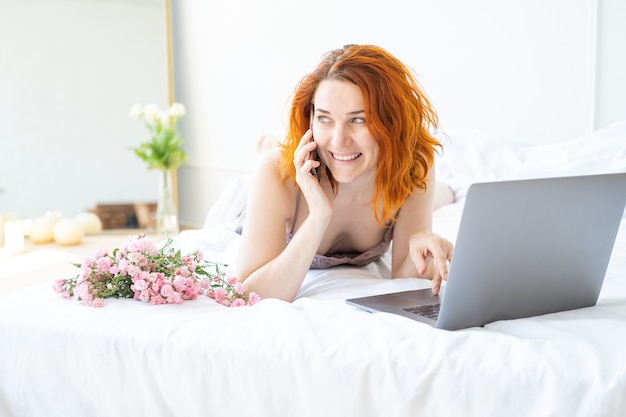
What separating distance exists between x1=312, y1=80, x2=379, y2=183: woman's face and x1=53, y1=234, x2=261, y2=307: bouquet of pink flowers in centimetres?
42

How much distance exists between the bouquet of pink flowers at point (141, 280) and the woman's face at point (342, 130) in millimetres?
421

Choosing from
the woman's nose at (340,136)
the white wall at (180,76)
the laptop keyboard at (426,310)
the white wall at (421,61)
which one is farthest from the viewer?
the white wall at (180,76)

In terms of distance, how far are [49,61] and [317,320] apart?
4.04m

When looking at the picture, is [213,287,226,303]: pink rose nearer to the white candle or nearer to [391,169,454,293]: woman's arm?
[391,169,454,293]: woman's arm

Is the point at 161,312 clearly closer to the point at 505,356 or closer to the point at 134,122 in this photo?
the point at 505,356

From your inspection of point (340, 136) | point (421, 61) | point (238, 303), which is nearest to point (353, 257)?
point (340, 136)

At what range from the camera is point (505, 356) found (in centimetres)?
121

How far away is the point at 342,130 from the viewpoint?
1857 mm

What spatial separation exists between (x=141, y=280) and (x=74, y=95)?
3751 mm

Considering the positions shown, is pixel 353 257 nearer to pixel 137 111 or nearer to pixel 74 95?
pixel 137 111

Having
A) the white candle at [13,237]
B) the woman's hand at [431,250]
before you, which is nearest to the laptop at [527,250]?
the woman's hand at [431,250]

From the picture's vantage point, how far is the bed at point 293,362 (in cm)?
117

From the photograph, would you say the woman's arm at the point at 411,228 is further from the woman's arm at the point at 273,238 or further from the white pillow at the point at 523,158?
the white pillow at the point at 523,158

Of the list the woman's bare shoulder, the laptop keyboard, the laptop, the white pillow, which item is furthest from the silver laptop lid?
the white pillow
